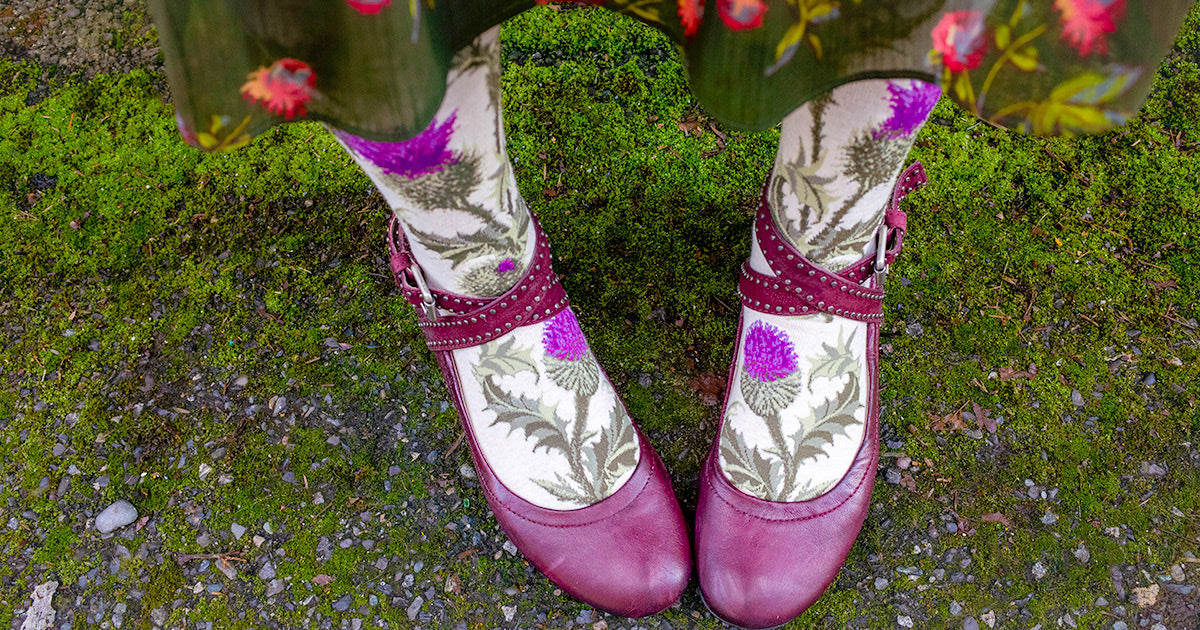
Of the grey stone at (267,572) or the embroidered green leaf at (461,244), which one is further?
the grey stone at (267,572)

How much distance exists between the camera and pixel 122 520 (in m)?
1.45

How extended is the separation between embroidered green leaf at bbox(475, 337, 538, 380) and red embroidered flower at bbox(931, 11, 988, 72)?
0.83 metres

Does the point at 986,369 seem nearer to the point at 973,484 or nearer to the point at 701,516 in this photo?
the point at 973,484

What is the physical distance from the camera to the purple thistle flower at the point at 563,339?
1293 millimetres

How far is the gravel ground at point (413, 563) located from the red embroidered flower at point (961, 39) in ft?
3.38

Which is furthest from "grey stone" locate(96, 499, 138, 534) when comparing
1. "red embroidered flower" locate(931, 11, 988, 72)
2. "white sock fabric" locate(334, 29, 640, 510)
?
"red embroidered flower" locate(931, 11, 988, 72)

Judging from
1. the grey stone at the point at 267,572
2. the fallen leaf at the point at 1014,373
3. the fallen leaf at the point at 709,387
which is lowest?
the grey stone at the point at 267,572

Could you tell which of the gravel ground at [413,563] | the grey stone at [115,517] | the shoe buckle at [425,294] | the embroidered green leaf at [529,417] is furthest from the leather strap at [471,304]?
the grey stone at [115,517]

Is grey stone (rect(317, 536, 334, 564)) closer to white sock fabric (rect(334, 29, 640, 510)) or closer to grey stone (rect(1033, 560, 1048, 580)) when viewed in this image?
white sock fabric (rect(334, 29, 640, 510))

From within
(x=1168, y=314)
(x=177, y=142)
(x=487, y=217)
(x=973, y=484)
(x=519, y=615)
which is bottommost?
(x=519, y=615)

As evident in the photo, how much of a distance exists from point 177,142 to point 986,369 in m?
2.03

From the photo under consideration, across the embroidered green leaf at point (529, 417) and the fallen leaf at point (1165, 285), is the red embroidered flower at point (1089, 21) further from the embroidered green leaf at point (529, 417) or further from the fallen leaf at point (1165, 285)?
the fallen leaf at point (1165, 285)

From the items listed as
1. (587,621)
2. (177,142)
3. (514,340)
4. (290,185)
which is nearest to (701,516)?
(587,621)

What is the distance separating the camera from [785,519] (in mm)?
1246
